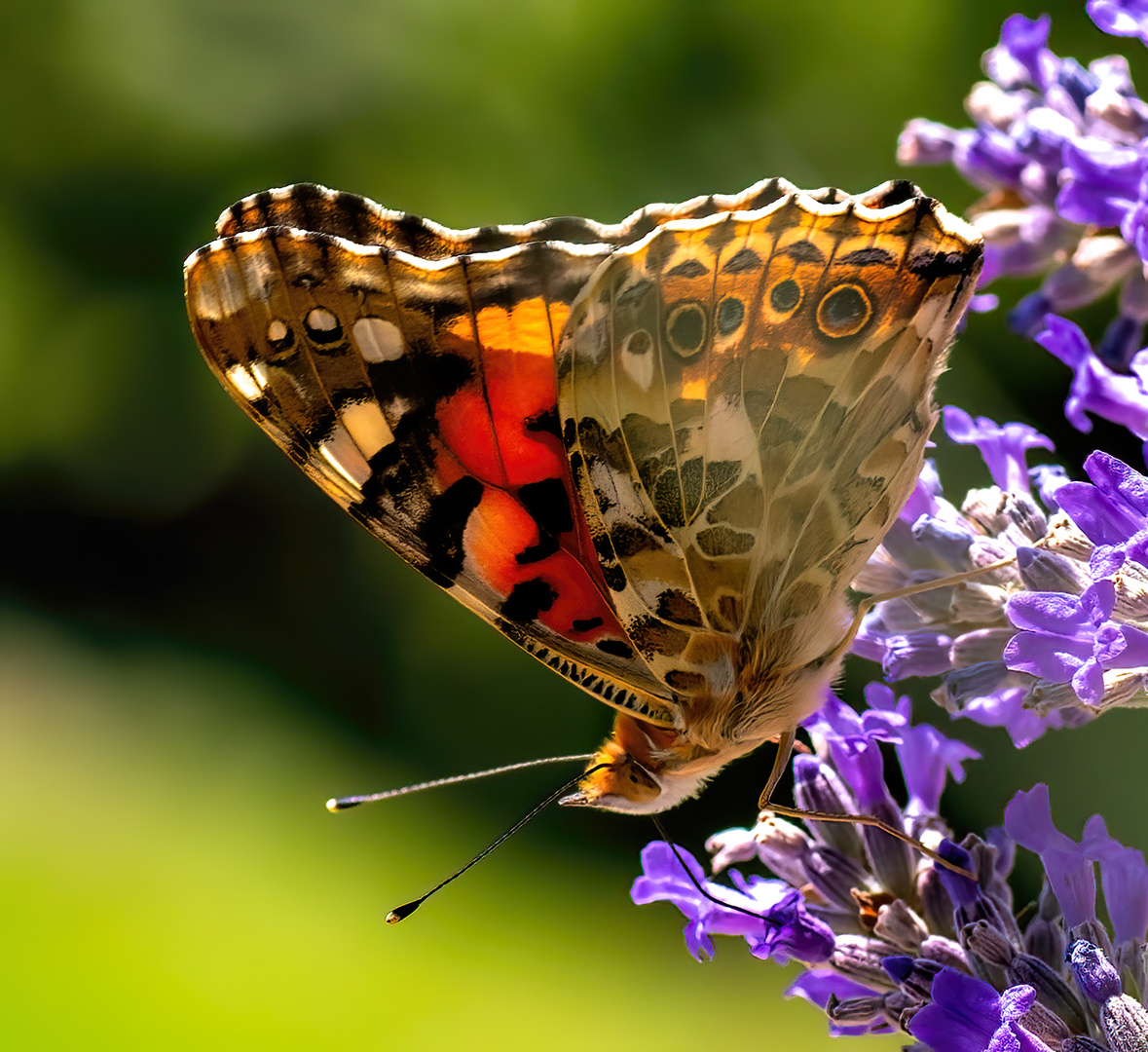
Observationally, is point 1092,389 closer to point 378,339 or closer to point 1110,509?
point 1110,509

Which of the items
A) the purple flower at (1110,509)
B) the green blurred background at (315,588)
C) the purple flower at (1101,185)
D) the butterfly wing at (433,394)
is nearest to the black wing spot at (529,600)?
the butterfly wing at (433,394)

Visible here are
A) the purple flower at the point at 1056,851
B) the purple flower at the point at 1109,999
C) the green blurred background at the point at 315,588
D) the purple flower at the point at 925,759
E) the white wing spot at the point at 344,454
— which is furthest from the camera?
the green blurred background at the point at 315,588

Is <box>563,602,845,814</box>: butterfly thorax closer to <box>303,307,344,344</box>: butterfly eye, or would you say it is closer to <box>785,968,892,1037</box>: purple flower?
<box>785,968,892,1037</box>: purple flower

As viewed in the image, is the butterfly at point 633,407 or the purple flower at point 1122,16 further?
the purple flower at point 1122,16

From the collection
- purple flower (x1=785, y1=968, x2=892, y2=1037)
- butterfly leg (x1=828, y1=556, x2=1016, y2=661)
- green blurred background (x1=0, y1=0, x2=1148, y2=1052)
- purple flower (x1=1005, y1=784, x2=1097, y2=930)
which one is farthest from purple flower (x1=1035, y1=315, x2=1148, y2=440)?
green blurred background (x1=0, y1=0, x2=1148, y2=1052)

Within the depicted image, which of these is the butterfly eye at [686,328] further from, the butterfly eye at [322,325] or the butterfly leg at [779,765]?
the butterfly leg at [779,765]

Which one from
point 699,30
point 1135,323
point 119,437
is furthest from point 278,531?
point 1135,323

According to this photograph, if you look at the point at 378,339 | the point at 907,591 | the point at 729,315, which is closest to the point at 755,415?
the point at 729,315

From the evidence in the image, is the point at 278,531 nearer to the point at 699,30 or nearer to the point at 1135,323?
the point at 699,30
